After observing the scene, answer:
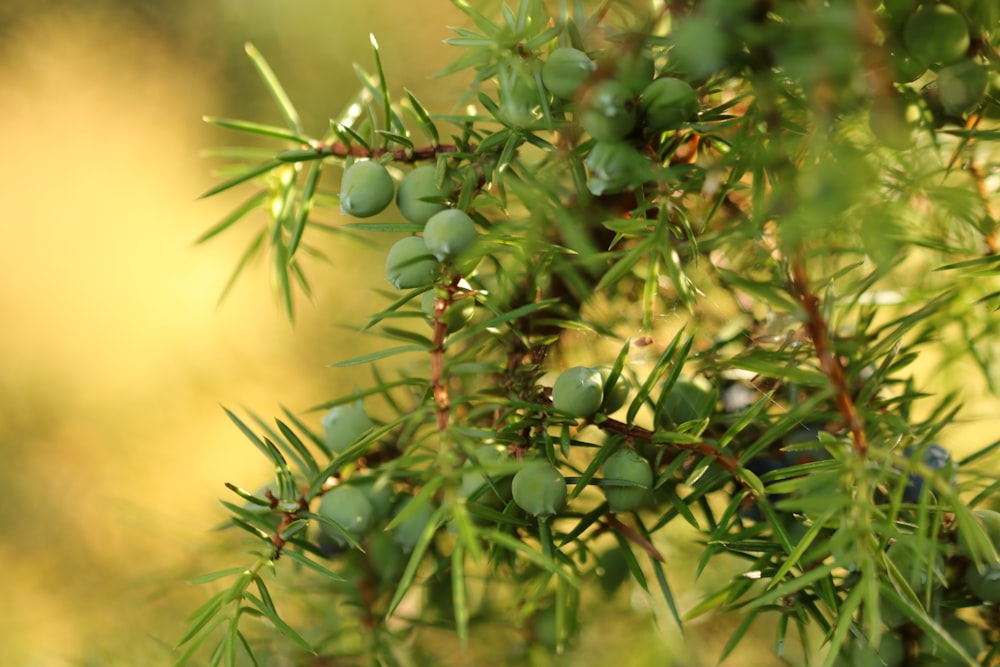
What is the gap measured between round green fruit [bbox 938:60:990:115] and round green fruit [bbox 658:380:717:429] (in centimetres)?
10

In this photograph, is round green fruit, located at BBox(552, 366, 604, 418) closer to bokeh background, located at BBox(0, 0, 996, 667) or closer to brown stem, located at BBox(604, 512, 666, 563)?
brown stem, located at BBox(604, 512, 666, 563)

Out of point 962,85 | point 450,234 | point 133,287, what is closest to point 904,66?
point 962,85

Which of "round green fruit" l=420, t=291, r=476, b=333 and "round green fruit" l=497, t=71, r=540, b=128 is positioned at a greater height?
"round green fruit" l=497, t=71, r=540, b=128

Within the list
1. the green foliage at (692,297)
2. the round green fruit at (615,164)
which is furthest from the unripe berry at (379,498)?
the round green fruit at (615,164)

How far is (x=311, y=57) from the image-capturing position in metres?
0.86

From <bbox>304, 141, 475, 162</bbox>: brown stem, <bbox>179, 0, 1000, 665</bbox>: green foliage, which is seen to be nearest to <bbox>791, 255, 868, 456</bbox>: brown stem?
<bbox>179, 0, 1000, 665</bbox>: green foliage

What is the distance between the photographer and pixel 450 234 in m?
0.20

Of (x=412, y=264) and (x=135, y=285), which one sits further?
(x=135, y=285)

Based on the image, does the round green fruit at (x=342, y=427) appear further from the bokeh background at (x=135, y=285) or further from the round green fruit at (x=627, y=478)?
the bokeh background at (x=135, y=285)

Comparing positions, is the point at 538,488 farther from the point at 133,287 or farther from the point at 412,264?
the point at 133,287

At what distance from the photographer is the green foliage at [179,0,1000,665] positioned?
17 centimetres

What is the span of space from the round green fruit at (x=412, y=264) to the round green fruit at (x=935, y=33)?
0.41ft

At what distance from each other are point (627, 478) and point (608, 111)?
0.31ft

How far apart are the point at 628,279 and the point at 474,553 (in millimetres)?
164
